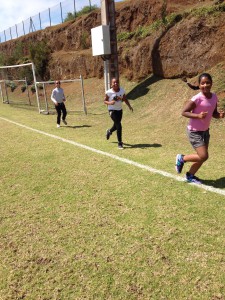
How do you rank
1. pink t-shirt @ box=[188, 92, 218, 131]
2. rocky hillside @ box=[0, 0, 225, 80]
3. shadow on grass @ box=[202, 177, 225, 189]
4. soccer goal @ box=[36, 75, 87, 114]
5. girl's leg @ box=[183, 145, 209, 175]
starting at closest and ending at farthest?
pink t-shirt @ box=[188, 92, 218, 131] → girl's leg @ box=[183, 145, 209, 175] → shadow on grass @ box=[202, 177, 225, 189] → rocky hillside @ box=[0, 0, 225, 80] → soccer goal @ box=[36, 75, 87, 114]

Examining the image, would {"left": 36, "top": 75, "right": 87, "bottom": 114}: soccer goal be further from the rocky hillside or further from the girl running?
the girl running

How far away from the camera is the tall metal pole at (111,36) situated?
1548cm

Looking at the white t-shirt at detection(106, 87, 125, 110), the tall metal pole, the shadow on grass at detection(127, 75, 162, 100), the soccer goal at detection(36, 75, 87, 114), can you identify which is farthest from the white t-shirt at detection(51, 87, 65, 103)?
the soccer goal at detection(36, 75, 87, 114)

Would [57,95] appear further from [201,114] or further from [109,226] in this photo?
[109,226]

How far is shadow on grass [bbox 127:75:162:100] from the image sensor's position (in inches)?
611

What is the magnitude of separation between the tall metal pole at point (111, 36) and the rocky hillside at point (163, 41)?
1931mm

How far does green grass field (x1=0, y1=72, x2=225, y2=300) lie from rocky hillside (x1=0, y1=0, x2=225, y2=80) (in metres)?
6.98

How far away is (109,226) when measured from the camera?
402 cm

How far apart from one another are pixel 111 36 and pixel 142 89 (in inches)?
128

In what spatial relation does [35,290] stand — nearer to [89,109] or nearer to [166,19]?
[89,109]

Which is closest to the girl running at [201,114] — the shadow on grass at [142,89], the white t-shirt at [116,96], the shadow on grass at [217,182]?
the shadow on grass at [217,182]

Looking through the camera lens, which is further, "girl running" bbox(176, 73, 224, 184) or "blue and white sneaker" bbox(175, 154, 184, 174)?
"blue and white sneaker" bbox(175, 154, 184, 174)

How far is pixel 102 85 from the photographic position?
817 inches

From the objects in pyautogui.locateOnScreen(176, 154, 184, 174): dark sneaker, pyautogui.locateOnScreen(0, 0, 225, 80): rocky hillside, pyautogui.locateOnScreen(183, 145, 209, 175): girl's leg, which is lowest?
pyautogui.locateOnScreen(176, 154, 184, 174): dark sneaker
